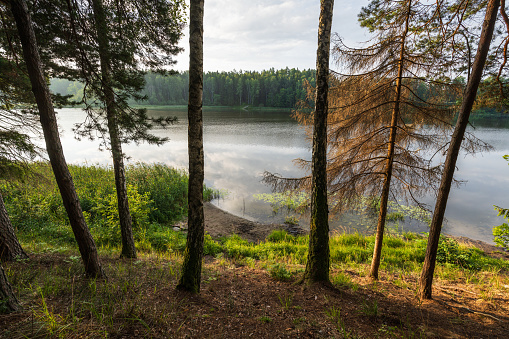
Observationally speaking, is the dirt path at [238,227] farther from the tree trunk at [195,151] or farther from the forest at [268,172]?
the tree trunk at [195,151]

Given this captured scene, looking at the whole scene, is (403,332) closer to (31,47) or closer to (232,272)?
(232,272)

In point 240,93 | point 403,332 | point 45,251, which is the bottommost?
point 45,251

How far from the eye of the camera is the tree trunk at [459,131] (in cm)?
365

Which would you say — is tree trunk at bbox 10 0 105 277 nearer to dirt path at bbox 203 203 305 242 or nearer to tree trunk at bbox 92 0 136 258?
tree trunk at bbox 92 0 136 258

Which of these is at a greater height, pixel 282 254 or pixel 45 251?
pixel 45 251

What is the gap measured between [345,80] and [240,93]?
82.9m

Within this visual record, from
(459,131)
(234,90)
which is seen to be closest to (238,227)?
(459,131)

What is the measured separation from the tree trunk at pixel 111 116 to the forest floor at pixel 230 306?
27.7 inches

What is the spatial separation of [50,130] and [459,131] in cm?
699

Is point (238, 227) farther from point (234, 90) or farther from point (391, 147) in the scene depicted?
point (234, 90)

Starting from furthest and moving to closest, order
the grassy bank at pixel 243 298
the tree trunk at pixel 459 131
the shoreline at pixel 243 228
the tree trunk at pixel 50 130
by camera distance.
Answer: the shoreline at pixel 243 228 < the tree trunk at pixel 459 131 < the tree trunk at pixel 50 130 < the grassy bank at pixel 243 298

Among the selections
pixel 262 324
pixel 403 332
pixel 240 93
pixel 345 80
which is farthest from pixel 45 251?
pixel 240 93

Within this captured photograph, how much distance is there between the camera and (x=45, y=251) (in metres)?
5.71

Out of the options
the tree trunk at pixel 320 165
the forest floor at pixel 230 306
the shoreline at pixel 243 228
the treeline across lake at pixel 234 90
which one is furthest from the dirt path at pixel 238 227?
the treeline across lake at pixel 234 90
